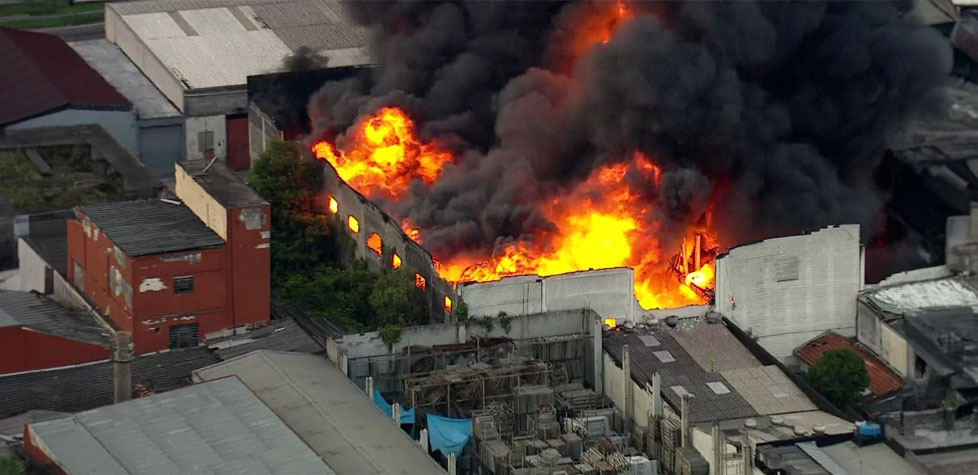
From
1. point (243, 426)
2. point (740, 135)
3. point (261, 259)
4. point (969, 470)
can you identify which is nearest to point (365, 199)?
point (261, 259)

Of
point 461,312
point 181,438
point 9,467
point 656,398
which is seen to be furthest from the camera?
point 461,312

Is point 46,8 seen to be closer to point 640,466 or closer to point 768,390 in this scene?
point 768,390

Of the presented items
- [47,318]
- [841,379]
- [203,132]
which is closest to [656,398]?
[841,379]

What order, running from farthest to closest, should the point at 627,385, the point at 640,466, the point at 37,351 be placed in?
the point at 37,351
the point at 627,385
the point at 640,466

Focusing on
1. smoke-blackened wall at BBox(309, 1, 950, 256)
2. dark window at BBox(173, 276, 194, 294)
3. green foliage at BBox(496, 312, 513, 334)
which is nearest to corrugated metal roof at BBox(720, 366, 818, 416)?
green foliage at BBox(496, 312, 513, 334)

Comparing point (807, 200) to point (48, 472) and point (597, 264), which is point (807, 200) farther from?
point (48, 472)

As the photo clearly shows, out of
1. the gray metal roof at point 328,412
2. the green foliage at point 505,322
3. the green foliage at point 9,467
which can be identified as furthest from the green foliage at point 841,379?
the green foliage at point 9,467

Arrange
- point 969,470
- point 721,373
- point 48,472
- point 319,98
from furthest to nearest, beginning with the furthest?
point 319,98, point 721,373, point 969,470, point 48,472
